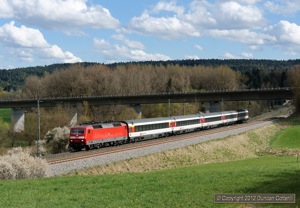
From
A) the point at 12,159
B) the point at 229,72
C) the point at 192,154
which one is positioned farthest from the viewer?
the point at 229,72

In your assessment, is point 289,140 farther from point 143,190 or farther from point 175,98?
point 175,98

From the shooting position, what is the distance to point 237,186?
17.7 m

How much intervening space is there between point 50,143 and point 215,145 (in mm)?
22894

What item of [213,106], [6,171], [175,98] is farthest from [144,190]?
[213,106]

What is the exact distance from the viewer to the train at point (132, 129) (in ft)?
144

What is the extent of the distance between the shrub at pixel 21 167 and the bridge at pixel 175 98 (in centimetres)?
7598

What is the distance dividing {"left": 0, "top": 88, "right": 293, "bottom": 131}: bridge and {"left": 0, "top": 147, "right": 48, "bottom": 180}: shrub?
76.0 m

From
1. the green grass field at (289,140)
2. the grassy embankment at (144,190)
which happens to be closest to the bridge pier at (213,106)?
the green grass field at (289,140)

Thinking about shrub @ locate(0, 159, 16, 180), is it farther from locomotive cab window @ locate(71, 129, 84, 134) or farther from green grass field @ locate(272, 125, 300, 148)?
green grass field @ locate(272, 125, 300, 148)

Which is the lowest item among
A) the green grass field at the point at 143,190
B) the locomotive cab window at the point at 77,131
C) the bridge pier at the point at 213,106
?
the bridge pier at the point at 213,106

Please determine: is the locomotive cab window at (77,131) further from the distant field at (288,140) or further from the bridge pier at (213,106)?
the bridge pier at (213,106)

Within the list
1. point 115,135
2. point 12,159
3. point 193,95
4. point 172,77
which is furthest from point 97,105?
point 12,159

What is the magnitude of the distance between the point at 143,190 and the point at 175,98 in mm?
93924

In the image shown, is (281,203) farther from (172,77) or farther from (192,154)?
(172,77)
